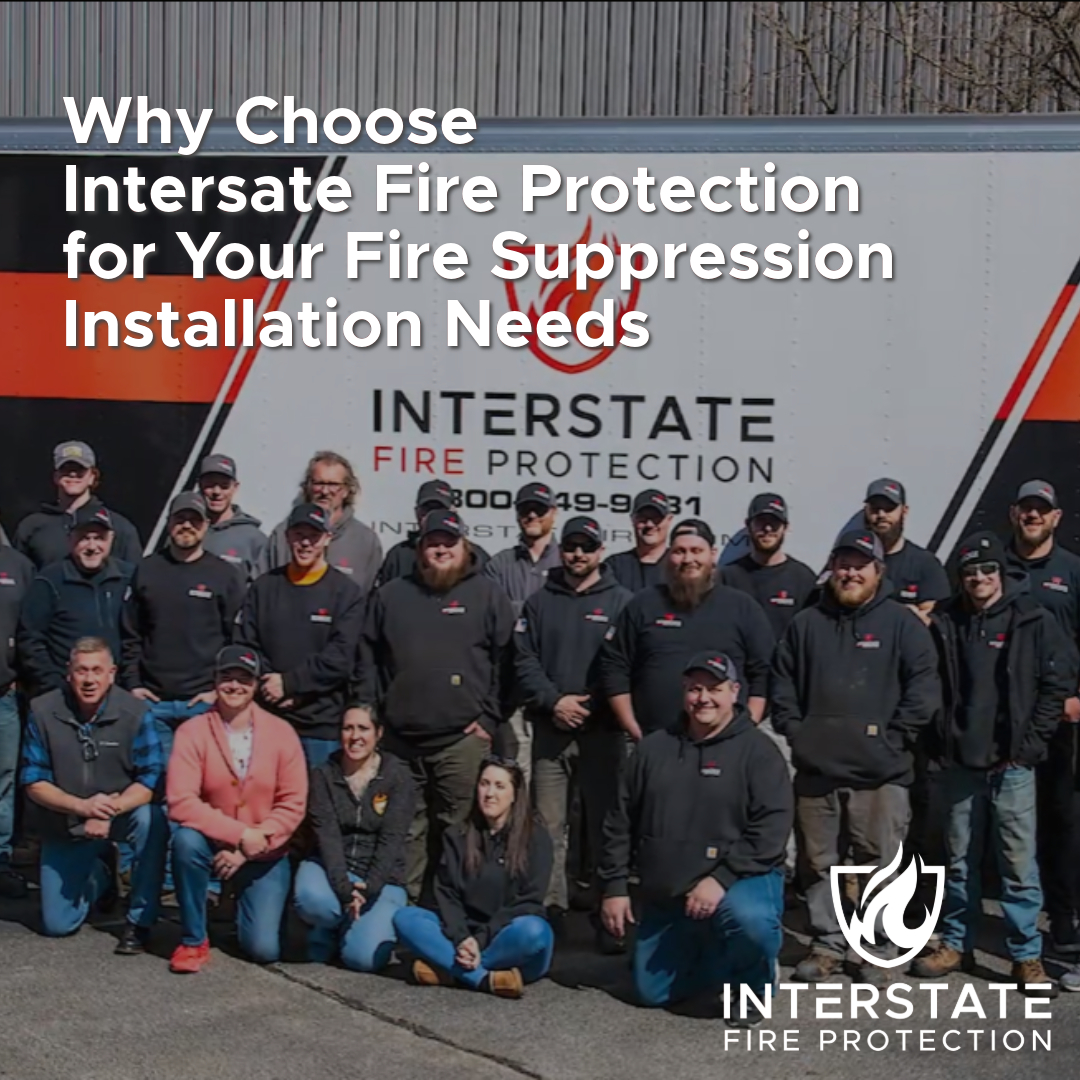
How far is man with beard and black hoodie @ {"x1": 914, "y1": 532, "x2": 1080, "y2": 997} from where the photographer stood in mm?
6609

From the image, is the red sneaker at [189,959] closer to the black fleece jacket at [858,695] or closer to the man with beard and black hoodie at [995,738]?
the black fleece jacket at [858,695]

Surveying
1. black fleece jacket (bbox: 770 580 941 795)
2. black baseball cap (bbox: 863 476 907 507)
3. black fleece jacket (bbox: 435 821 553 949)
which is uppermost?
black baseball cap (bbox: 863 476 907 507)

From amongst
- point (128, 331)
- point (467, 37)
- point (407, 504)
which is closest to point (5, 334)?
point (128, 331)

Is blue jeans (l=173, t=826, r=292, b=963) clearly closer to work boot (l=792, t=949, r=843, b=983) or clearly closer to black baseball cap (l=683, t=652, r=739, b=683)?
black baseball cap (l=683, t=652, r=739, b=683)

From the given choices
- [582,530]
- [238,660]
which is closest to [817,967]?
[582,530]

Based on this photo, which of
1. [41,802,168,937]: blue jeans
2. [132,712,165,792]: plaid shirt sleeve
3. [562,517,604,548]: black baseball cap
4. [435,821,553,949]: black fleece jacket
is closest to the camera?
[435,821,553,949]: black fleece jacket

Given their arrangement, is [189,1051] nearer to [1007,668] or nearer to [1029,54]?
[1007,668]

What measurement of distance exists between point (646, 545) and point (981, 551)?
59.0 inches

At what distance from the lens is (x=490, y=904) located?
257 inches

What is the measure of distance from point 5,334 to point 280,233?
145 centimetres

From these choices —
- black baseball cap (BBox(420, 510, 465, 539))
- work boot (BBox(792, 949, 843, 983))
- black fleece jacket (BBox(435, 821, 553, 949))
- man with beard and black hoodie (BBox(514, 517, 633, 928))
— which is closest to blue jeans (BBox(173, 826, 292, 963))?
black fleece jacket (BBox(435, 821, 553, 949))

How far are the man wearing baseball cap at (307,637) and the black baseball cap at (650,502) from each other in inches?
49.3

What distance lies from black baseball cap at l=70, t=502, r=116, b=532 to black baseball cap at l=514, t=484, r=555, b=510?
5.97 ft

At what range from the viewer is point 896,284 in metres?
7.45
